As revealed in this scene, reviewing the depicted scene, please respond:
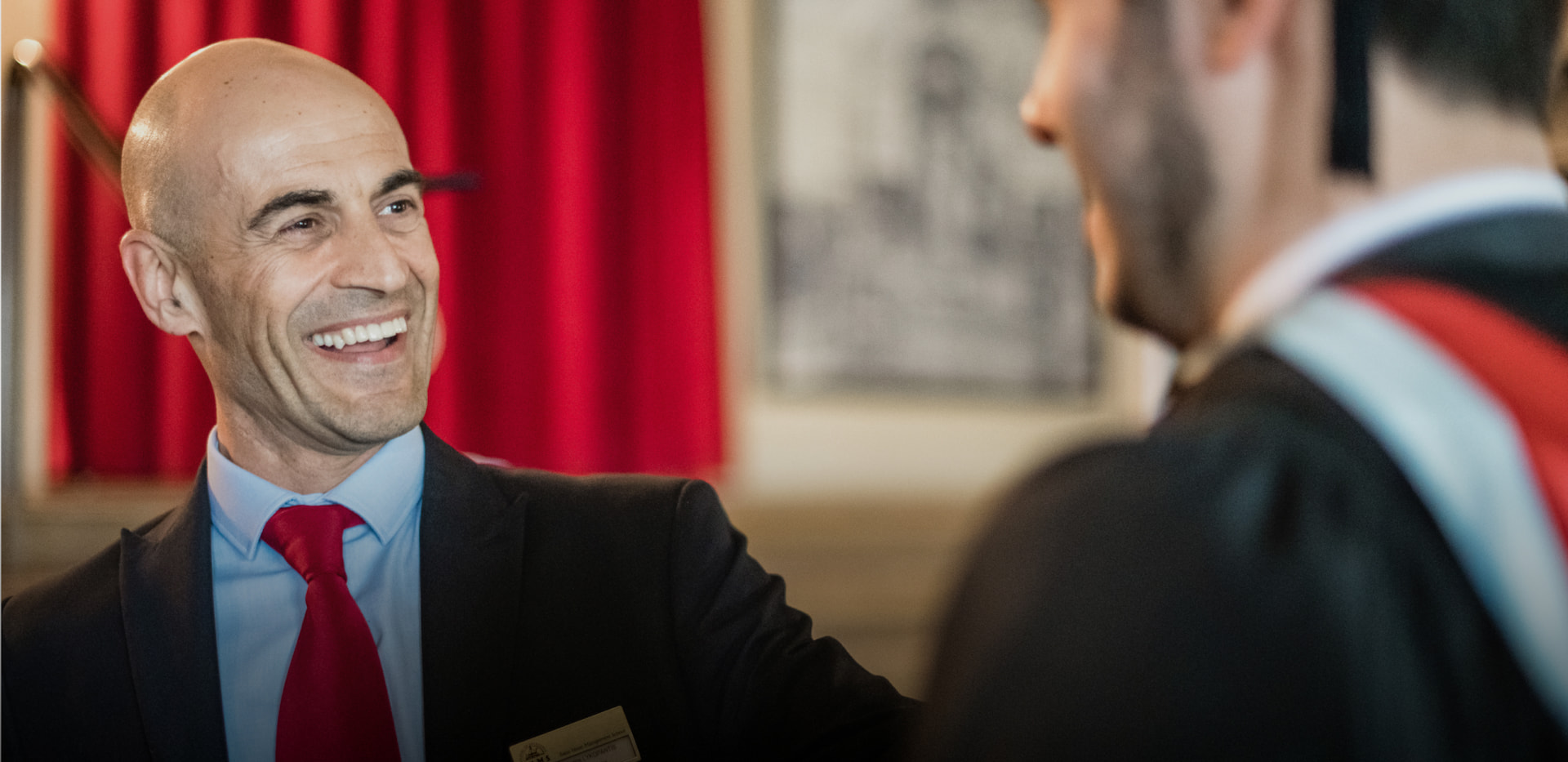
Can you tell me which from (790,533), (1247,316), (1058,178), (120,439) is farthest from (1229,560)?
(1058,178)

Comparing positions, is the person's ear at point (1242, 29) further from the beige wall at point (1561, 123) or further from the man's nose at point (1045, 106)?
the beige wall at point (1561, 123)

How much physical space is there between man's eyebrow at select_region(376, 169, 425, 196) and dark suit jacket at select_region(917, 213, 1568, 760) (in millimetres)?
1054

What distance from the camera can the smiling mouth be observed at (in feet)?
4.23

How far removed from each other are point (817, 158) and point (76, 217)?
77.1 inches

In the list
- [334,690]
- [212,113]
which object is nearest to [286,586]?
[334,690]

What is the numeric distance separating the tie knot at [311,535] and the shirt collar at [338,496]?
1cm

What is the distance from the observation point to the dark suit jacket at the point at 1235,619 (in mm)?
421

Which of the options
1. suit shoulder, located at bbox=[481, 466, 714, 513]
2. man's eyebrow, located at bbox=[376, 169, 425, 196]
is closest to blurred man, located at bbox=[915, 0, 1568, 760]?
suit shoulder, located at bbox=[481, 466, 714, 513]

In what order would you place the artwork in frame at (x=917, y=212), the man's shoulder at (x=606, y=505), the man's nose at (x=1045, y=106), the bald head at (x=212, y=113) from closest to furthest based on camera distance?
the man's nose at (x=1045, y=106) < the bald head at (x=212, y=113) < the man's shoulder at (x=606, y=505) < the artwork in frame at (x=917, y=212)

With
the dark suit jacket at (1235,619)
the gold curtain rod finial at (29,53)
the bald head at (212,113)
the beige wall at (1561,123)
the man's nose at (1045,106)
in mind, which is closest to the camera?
the dark suit jacket at (1235,619)

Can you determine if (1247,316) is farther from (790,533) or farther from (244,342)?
(790,533)

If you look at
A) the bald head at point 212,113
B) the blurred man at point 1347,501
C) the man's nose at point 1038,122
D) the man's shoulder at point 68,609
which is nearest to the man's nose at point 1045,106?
the man's nose at point 1038,122

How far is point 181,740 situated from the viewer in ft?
3.72

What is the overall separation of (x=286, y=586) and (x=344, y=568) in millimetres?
94
